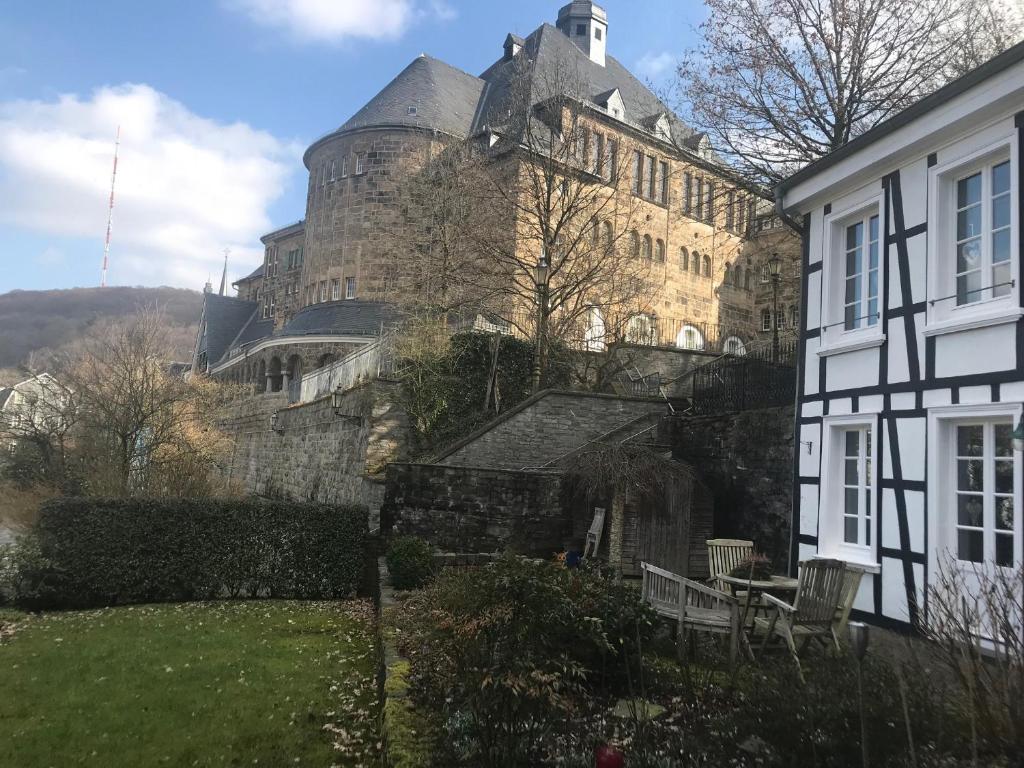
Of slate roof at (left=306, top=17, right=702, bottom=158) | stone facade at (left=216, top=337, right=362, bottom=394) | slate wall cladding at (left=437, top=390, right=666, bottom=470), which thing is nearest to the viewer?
slate wall cladding at (left=437, top=390, right=666, bottom=470)

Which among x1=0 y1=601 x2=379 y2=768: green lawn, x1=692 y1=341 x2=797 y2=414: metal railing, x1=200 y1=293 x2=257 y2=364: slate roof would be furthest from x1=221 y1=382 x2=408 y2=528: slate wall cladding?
x1=200 y1=293 x2=257 y2=364: slate roof

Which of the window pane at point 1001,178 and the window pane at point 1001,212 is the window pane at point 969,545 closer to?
the window pane at point 1001,212

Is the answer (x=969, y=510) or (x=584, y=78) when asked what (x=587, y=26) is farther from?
(x=969, y=510)

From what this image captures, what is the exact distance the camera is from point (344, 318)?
34.1 m

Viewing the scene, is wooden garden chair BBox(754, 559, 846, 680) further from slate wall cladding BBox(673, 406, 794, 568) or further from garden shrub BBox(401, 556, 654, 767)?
slate wall cladding BBox(673, 406, 794, 568)

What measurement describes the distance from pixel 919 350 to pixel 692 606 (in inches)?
139

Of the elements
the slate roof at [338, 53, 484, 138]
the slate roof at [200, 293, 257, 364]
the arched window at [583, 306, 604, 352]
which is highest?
the slate roof at [338, 53, 484, 138]

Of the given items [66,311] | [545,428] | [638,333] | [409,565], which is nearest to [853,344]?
[409,565]

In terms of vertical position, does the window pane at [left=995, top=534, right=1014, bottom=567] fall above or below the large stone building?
below

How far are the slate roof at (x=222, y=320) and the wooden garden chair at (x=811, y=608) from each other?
48226 millimetres

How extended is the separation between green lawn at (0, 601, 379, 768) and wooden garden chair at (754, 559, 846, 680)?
346 cm

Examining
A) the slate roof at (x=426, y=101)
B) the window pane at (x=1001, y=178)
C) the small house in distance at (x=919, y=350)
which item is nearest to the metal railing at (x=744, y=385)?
the small house in distance at (x=919, y=350)

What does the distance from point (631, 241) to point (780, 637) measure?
81.2 ft

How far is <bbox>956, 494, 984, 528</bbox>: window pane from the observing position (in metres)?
7.16
